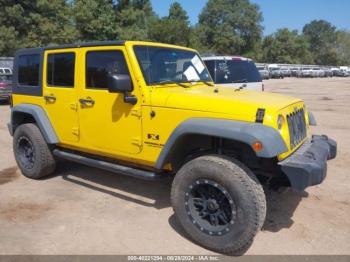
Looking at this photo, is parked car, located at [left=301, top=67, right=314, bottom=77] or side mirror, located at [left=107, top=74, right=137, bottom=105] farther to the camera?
parked car, located at [left=301, top=67, right=314, bottom=77]

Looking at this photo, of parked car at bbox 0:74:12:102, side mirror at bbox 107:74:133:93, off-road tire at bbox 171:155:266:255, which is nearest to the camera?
off-road tire at bbox 171:155:266:255

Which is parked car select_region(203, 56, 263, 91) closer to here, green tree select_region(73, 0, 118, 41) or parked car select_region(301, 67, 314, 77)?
green tree select_region(73, 0, 118, 41)

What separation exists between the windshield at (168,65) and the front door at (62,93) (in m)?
A: 1.13

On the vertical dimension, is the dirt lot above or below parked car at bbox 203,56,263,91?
below

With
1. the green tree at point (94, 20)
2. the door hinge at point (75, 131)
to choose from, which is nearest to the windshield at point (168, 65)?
the door hinge at point (75, 131)

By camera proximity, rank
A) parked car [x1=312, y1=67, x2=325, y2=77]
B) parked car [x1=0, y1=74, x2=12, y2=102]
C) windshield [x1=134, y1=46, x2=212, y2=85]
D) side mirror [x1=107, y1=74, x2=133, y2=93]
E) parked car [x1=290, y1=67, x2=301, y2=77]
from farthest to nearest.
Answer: parked car [x1=312, y1=67, x2=325, y2=77]
parked car [x1=290, y1=67, x2=301, y2=77]
parked car [x1=0, y1=74, x2=12, y2=102]
windshield [x1=134, y1=46, x2=212, y2=85]
side mirror [x1=107, y1=74, x2=133, y2=93]

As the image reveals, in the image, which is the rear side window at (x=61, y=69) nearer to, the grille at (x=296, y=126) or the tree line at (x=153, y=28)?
the grille at (x=296, y=126)

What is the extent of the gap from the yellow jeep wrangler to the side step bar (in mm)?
13

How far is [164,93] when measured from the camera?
4.40 metres

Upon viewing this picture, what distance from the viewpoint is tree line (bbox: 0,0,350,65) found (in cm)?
3353

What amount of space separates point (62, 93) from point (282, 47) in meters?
86.8

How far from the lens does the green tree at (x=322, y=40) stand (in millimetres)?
110000

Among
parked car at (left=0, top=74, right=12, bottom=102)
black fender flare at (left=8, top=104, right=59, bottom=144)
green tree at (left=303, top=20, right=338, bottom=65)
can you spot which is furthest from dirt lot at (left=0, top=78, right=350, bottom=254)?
green tree at (left=303, top=20, right=338, bottom=65)

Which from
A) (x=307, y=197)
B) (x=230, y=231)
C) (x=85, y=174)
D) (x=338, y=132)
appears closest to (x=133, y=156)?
(x=230, y=231)
